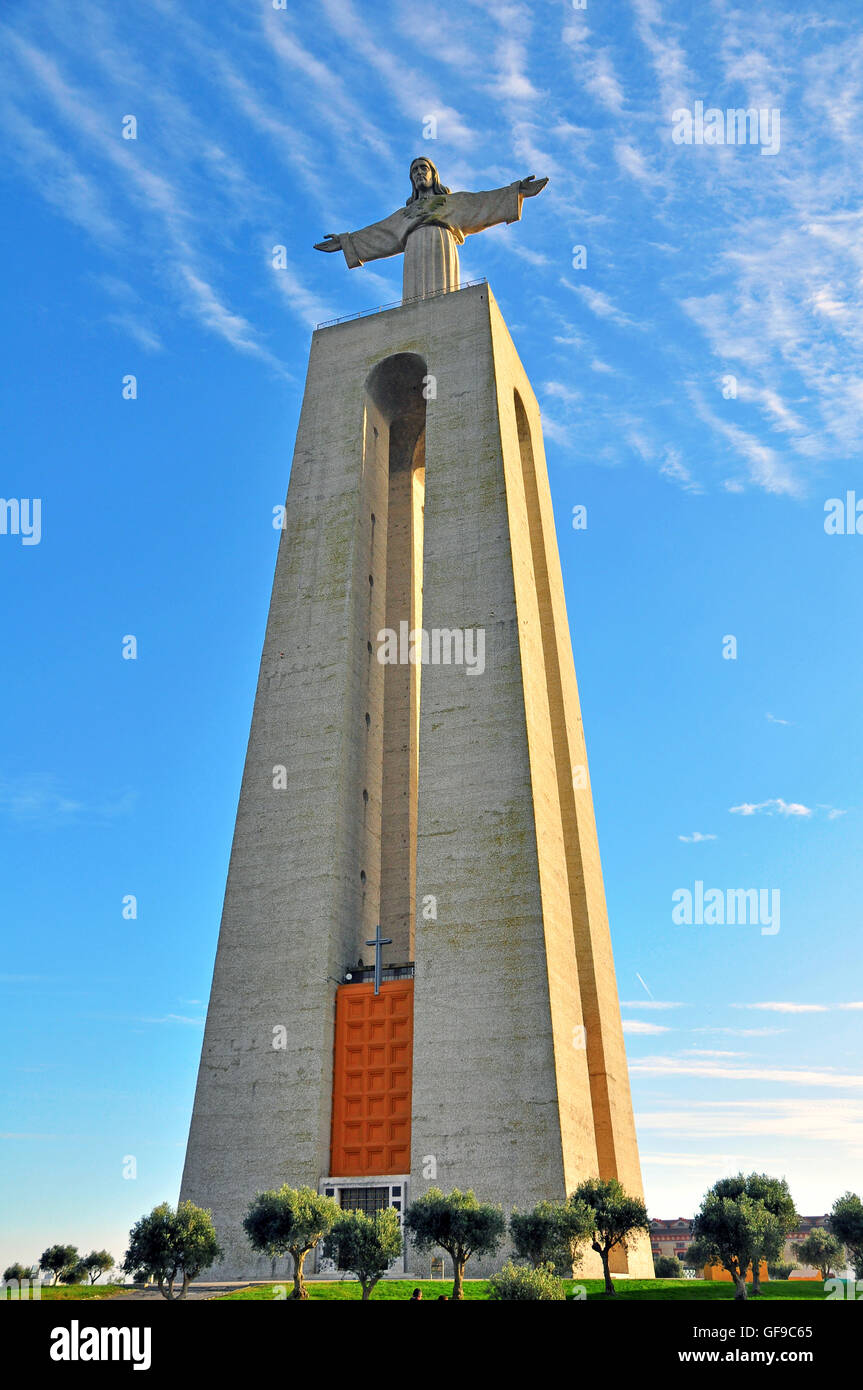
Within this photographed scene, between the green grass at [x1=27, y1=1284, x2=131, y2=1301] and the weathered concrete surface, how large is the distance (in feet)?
10.8

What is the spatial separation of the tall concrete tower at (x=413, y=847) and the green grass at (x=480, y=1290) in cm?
258

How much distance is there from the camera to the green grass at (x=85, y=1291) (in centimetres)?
2635

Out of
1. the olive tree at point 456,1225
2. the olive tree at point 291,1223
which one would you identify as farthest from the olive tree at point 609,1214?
the olive tree at point 291,1223

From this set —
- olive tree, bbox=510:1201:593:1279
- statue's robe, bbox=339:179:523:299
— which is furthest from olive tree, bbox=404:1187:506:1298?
statue's robe, bbox=339:179:523:299

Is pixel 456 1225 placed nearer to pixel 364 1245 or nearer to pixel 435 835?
pixel 364 1245

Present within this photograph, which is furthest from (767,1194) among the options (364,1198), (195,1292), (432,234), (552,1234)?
(432,234)

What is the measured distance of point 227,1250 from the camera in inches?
1196

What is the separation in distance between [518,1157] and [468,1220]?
18.8 feet

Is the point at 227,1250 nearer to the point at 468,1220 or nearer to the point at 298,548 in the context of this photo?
the point at 468,1220

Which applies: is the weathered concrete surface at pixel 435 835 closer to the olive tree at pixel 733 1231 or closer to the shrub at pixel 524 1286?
the olive tree at pixel 733 1231

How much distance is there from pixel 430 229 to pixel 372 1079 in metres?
36.0

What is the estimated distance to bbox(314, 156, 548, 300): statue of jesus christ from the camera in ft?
156

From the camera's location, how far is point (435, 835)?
33844 mm
